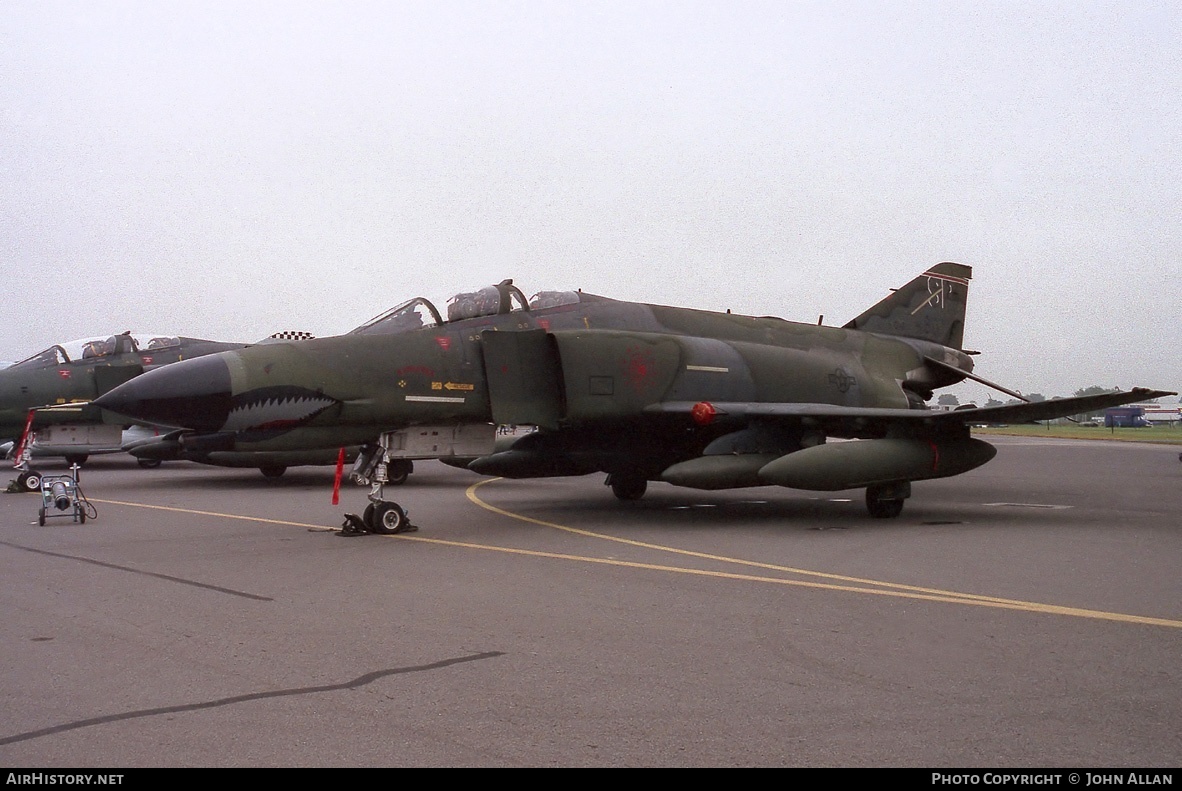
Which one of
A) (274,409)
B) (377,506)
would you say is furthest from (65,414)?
(377,506)

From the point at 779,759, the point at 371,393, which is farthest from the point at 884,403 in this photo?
the point at 779,759

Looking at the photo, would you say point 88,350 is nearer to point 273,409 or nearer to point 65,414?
point 65,414

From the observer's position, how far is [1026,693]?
415cm

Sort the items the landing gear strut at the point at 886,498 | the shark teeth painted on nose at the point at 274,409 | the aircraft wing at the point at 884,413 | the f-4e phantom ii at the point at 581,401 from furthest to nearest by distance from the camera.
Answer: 1. the landing gear strut at the point at 886,498
2. the aircraft wing at the point at 884,413
3. the f-4e phantom ii at the point at 581,401
4. the shark teeth painted on nose at the point at 274,409

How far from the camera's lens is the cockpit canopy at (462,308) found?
10.4m

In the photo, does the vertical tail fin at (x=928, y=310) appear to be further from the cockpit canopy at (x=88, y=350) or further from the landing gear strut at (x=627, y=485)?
the cockpit canopy at (x=88, y=350)

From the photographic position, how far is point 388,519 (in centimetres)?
972

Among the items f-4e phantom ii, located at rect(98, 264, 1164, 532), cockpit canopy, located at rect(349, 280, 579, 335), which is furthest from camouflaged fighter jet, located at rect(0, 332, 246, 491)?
cockpit canopy, located at rect(349, 280, 579, 335)

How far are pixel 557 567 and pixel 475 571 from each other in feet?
2.15

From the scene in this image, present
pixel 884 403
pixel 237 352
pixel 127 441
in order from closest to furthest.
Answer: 1. pixel 237 352
2. pixel 884 403
3. pixel 127 441

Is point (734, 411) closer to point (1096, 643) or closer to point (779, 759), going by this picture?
point (1096, 643)

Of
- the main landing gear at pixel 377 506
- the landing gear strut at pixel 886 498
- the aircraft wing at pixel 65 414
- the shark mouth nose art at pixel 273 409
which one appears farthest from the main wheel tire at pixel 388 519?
the aircraft wing at pixel 65 414

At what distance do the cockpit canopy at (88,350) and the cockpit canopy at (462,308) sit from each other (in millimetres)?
10293

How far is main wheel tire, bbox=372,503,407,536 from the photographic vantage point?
968 centimetres
